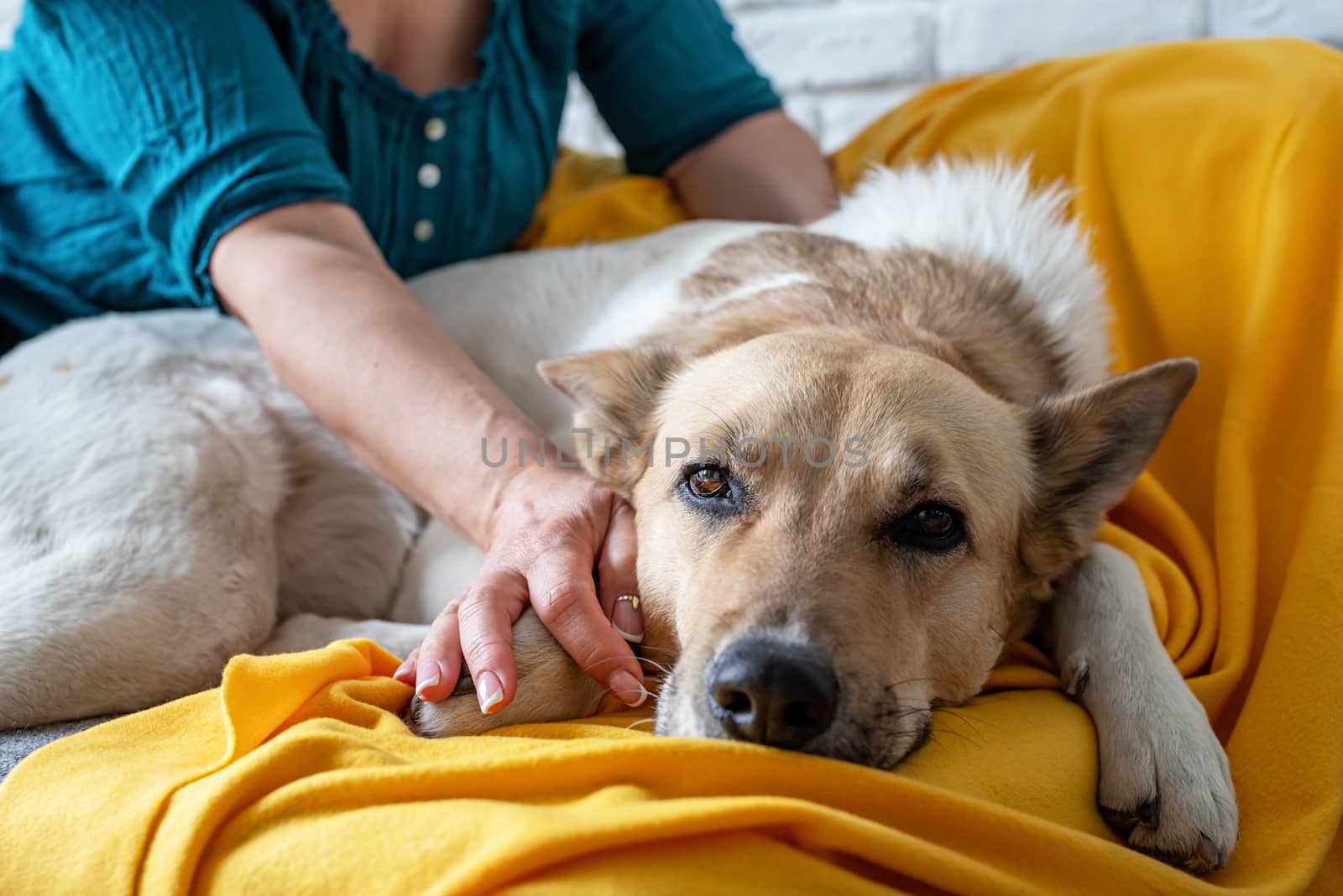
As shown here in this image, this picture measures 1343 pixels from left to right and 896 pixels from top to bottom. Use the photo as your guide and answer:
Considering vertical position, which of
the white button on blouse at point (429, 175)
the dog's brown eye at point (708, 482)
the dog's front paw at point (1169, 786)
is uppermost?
the white button on blouse at point (429, 175)

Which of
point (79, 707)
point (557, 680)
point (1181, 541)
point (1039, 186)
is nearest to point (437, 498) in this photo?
point (557, 680)

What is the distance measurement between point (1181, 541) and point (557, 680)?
1017mm

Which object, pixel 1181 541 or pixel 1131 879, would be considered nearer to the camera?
pixel 1131 879

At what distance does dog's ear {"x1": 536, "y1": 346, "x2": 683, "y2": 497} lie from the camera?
1.51 metres

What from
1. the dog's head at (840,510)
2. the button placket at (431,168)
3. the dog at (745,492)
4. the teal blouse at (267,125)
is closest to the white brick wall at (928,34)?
the teal blouse at (267,125)

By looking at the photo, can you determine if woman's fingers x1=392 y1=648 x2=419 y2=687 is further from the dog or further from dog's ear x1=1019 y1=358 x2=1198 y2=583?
dog's ear x1=1019 y1=358 x2=1198 y2=583

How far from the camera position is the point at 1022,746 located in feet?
3.92

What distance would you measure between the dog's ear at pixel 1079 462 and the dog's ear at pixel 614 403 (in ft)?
1.80

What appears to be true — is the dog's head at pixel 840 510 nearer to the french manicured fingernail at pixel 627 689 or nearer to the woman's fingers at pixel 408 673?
the french manicured fingernail at pixel 627 689

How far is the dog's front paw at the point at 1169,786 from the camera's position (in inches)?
→ 44.5

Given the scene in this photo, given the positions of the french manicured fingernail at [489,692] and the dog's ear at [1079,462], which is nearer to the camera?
the french manicured fingernail at [489,692]

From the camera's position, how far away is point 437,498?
1.61 meters

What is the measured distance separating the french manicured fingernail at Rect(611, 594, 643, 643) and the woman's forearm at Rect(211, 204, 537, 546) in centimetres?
28

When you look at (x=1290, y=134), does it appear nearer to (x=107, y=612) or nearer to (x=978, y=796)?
(x=978, y=796)
